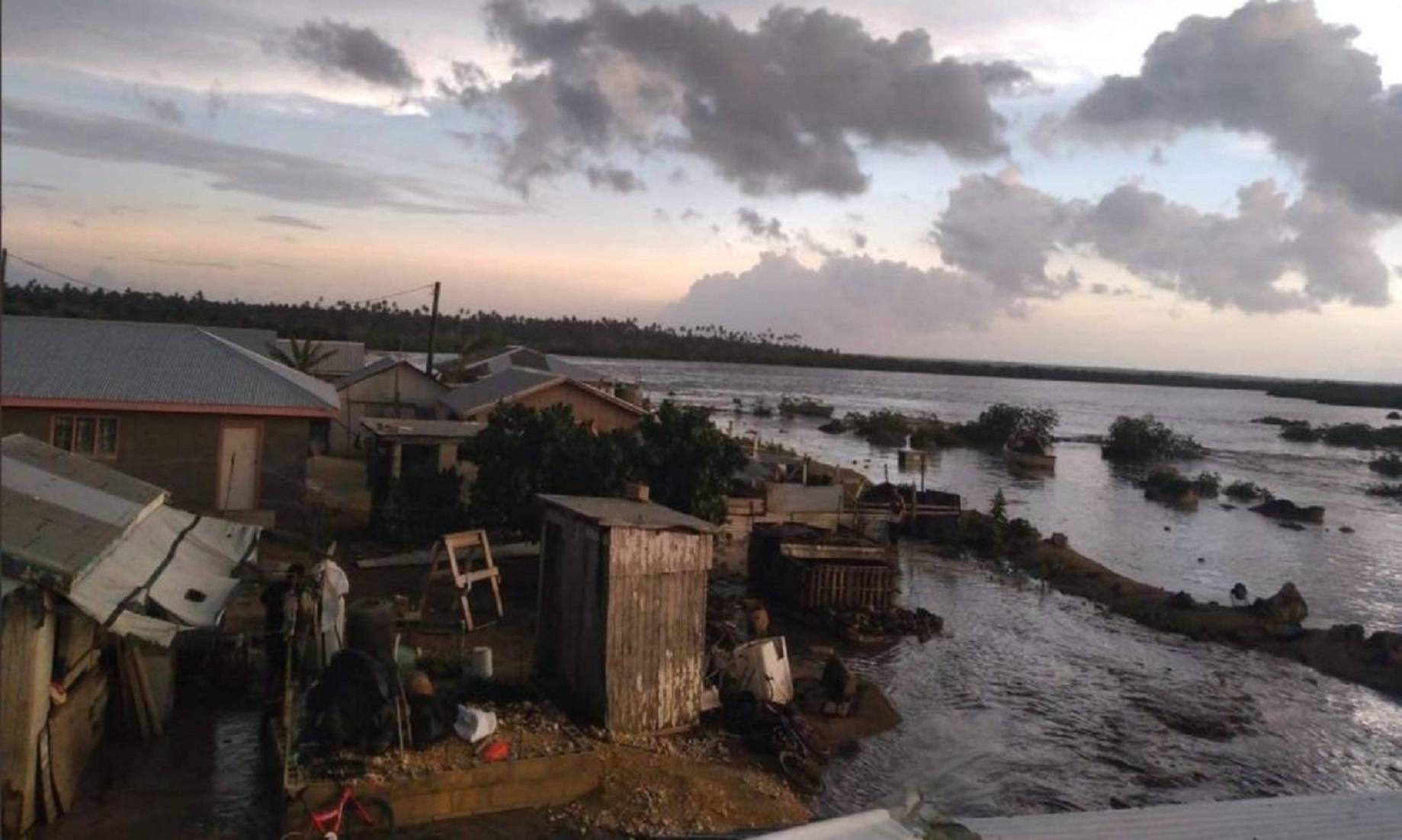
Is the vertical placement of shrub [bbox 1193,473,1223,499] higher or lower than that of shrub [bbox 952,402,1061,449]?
lower

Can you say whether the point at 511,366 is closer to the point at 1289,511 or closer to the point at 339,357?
the point at 339,357

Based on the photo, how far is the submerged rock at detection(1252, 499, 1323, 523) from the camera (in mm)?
43469

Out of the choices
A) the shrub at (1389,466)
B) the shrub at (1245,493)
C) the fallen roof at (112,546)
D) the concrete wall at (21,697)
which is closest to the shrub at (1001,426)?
the shrub at (1245,493)

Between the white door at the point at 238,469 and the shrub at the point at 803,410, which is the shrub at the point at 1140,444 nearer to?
the shrub at the point at 803,410

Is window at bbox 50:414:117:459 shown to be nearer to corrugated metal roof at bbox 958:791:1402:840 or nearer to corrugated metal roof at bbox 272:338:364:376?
corrugated metal roof at bbox 958:791:1402:840

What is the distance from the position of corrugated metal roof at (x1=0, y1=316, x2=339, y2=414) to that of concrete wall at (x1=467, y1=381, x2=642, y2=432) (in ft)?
19.7

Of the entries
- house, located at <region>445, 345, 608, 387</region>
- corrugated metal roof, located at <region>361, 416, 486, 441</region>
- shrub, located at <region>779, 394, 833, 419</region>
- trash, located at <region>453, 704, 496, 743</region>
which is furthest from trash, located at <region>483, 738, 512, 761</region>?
shrub, located at <region>779, 394, 833, 419</region>

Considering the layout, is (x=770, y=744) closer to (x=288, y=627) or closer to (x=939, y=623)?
(x=288, y=627)

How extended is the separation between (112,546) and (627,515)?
4.94 m

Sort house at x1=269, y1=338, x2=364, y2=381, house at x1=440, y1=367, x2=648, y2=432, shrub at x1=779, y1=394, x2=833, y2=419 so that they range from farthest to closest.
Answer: shrub at x1=779, y1=394, x2=833, y2=419, house at x1=269, y1=338, x2=364, y2=381, house at x1=440, y1=367, x2=648, y2=432

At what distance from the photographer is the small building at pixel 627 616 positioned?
11.2 metres

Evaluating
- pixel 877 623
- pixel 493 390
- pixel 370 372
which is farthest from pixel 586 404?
pixel 877 623

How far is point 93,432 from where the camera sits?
734 inches

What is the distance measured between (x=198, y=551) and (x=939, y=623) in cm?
1332
